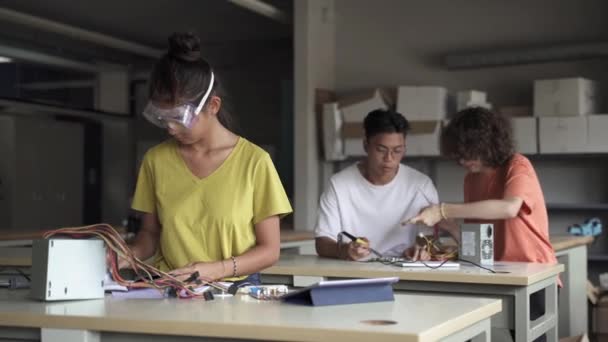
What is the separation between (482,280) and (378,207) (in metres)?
0.86

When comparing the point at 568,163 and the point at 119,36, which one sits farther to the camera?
the point at 119,36

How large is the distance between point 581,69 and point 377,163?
4217 mm

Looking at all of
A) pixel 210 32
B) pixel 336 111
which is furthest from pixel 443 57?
pixel 210 32

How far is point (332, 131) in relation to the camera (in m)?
7.75

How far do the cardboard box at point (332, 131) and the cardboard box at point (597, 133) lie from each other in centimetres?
208

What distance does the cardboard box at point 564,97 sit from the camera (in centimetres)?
675

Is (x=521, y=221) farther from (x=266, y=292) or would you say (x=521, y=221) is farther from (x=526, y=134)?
(x=526, y=134)

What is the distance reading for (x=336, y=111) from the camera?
7699mm

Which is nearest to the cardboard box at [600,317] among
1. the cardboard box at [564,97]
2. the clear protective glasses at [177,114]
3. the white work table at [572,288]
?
the white work table at [572,288]

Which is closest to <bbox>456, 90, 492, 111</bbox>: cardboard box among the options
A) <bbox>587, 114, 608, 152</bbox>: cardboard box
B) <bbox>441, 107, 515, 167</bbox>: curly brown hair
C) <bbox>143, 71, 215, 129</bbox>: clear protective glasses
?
<bbox>587, 114, 608, 152</bbox>: cardboard box

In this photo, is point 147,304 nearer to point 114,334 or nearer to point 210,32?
point 114,334

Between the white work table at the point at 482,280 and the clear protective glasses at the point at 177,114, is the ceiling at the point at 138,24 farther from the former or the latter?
the clear protective glasses at the point at 177,114

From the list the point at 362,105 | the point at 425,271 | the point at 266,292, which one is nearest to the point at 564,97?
the point at 362,105

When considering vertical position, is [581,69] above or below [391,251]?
above
